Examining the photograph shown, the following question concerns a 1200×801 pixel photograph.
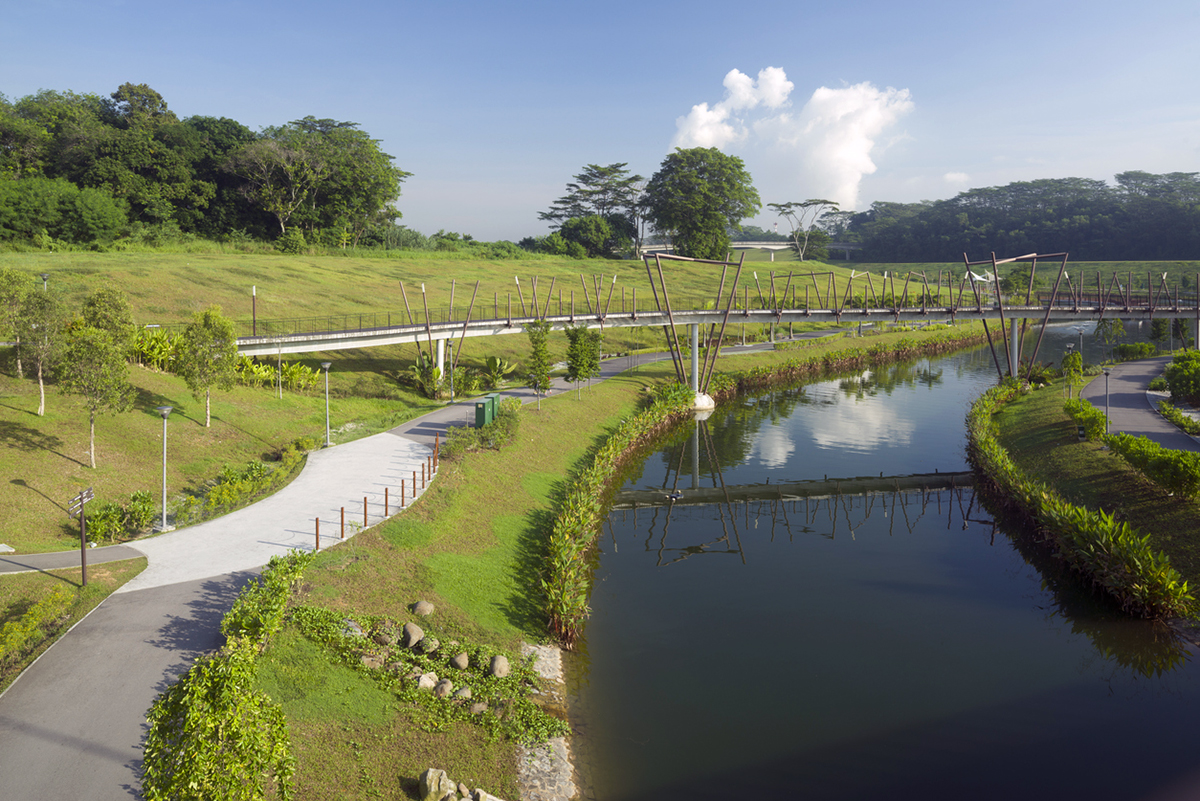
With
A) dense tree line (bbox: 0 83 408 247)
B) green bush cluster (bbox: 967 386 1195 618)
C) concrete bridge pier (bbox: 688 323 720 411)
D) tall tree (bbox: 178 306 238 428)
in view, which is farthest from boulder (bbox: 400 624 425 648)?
dense tree line (bbox: 0 83 408 247)

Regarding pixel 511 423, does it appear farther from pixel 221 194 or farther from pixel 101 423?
pixel 221 194

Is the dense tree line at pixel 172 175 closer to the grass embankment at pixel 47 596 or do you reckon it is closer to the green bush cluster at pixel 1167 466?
the grass embankment at pixel 47 596

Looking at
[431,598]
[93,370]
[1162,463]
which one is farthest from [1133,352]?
[93,370]

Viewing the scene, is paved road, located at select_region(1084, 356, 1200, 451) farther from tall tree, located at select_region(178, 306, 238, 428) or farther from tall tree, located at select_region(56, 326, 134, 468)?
tall tree, located at select_region(56, 326, 134, 468)

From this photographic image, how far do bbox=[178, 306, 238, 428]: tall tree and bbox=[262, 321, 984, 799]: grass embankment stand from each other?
509 inches

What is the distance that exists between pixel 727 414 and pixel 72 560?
139 ft

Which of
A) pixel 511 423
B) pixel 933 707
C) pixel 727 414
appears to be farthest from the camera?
pixel 727 414

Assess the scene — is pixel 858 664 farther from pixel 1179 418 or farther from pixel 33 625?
pixel 1179 418

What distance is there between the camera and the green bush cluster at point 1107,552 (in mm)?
22391

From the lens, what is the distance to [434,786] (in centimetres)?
1395

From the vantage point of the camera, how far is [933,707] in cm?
1858

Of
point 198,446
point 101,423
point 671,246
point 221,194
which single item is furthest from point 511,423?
point 671,246

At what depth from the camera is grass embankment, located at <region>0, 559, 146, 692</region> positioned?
16.7 metres

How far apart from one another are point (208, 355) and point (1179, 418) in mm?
48812
